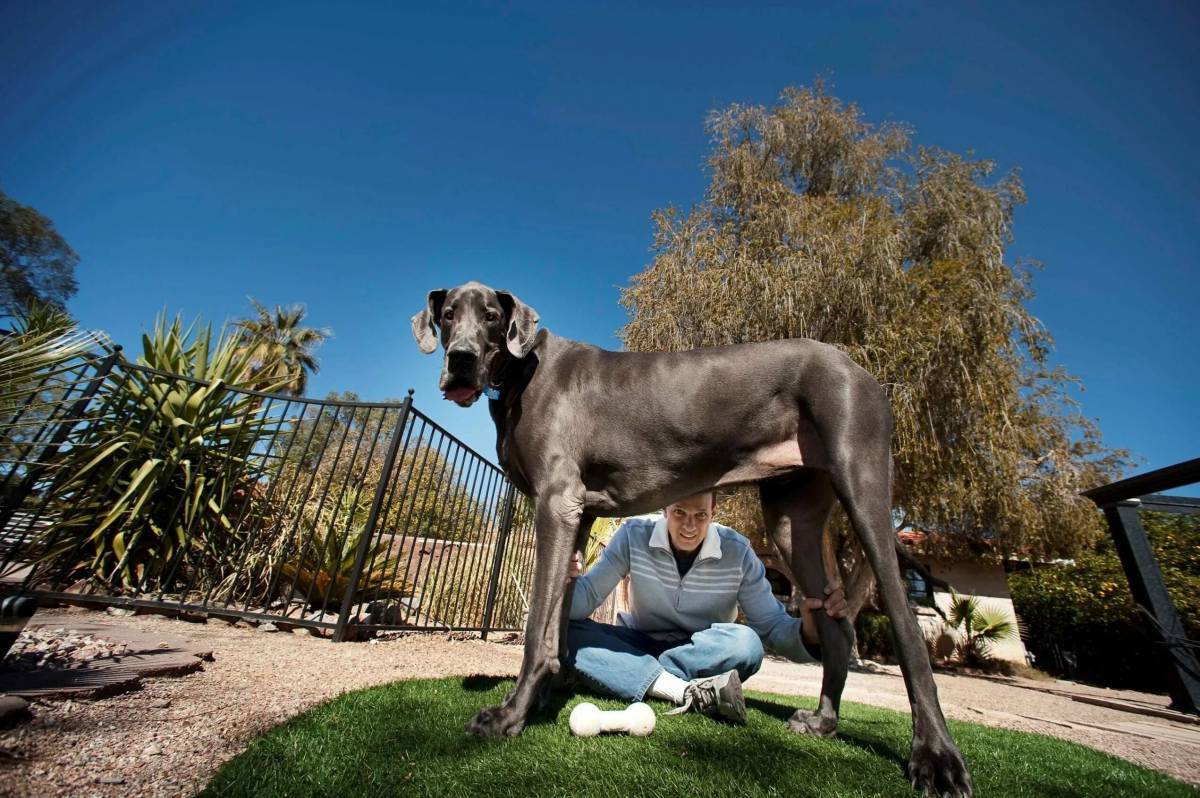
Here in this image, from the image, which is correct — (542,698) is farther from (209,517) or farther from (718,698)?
(209,517)

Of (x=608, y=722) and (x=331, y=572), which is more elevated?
(x=331, y=572)

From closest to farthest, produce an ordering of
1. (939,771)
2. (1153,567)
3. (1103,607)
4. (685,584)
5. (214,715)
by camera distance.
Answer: (939,771) < (214,715) < (685,584) < (1153,567) < (1103,607)

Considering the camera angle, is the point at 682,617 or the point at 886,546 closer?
the point at 886,546

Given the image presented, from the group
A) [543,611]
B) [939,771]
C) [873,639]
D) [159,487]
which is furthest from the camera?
[873,639]

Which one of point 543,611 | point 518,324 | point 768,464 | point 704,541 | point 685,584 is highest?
point 518,324

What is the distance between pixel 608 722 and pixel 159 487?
17.5ft

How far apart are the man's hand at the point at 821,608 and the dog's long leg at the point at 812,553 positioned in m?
0.03

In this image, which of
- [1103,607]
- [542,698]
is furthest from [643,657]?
[1103,607]

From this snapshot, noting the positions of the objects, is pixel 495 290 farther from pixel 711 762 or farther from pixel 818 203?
pixel 818 203

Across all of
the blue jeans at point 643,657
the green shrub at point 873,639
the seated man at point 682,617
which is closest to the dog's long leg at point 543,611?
the seated man at point 682,617

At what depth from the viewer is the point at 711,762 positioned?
1995 mm

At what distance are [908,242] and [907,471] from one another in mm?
5948

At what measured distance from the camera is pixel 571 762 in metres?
1.89

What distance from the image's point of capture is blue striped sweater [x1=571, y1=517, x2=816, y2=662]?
3395mm
